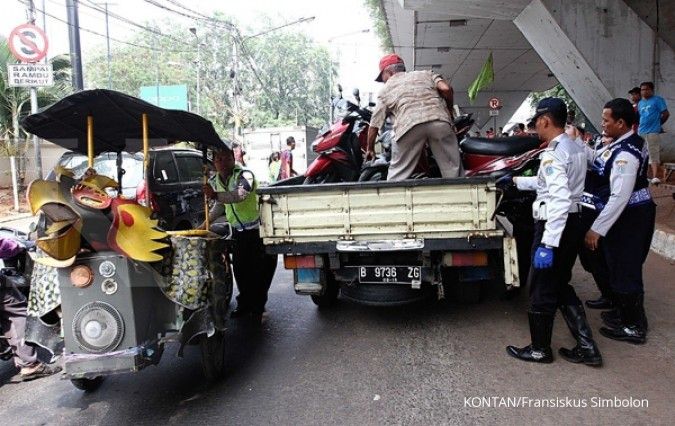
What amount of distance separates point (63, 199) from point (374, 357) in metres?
2.38

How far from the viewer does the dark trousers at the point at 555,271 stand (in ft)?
10.9

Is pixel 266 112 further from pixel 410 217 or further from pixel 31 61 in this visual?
pixel 410 217

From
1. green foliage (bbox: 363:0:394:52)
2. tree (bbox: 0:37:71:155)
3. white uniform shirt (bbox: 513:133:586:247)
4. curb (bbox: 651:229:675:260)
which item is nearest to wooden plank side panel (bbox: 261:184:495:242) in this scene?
white uniform shirt (bbox: 513:133:586:247)

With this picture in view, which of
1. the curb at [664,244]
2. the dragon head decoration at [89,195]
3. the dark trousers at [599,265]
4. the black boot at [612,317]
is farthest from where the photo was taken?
the curb at [664,244]

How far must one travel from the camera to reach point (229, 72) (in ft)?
122

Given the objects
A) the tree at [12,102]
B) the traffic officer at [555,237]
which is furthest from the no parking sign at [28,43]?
the traffic officer at [555,237]

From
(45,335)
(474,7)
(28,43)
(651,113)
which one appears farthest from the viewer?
(474,7)

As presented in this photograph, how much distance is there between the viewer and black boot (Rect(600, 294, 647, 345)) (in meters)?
3.74

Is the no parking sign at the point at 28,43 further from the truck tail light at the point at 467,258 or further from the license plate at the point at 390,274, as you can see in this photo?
the truck tail light at the point at 467,258

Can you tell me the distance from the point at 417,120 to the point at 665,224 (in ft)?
16.6

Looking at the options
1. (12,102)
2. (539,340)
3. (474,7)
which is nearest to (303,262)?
(539,340)

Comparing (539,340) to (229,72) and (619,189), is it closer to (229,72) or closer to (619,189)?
(619,189)

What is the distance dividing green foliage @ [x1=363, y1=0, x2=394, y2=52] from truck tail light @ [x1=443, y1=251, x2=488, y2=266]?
11.7 metres

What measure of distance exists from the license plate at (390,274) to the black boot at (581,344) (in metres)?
1.12
